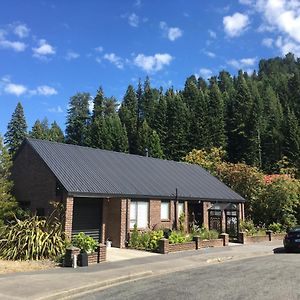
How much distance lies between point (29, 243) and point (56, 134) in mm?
82187

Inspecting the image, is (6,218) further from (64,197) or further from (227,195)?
(227,195)

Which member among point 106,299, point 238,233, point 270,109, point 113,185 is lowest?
point 106,299

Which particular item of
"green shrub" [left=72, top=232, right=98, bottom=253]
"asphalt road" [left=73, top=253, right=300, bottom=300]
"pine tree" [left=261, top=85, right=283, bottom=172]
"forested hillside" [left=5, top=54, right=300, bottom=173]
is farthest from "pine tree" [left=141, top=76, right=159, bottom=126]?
"asphalt road" [left=73, top=253, right=300, bottom=300]

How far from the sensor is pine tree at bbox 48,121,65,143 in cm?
9306

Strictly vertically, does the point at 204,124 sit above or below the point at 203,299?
above

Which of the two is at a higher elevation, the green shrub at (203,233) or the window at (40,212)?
the window at (40,212)

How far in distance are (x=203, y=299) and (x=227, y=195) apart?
22950mm

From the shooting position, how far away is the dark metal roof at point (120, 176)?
2362cm

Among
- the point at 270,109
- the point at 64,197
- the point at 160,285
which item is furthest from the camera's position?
the point at 270,109

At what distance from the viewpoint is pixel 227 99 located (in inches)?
3797

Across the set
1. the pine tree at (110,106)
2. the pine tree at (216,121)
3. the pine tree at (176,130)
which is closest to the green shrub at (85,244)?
the pine tree at (176,130)

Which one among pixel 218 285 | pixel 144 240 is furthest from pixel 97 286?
pixel 144 240

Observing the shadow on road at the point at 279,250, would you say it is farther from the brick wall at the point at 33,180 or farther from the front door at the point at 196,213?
the brick wall at the point at 33,180

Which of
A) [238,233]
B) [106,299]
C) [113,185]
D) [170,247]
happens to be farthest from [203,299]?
[238,233]
